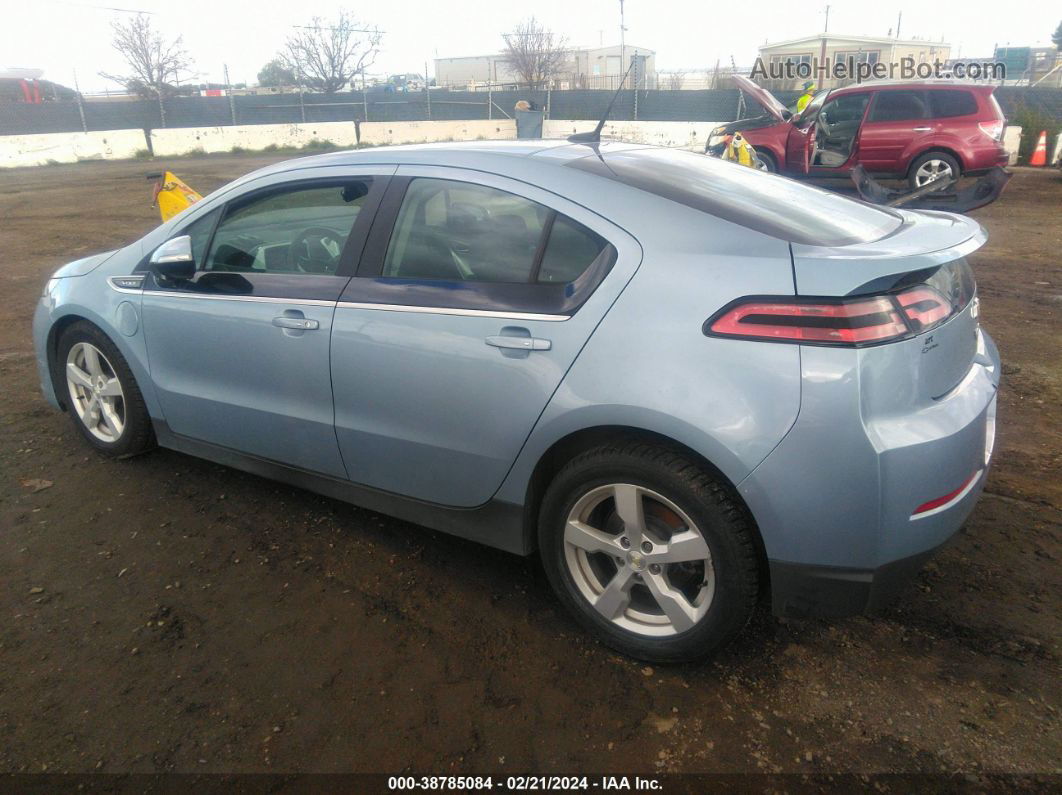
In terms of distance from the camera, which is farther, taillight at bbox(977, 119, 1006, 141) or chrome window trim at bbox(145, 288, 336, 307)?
taillight at bbox(977, 119, 1006, 141)

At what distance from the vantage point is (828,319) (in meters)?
2.15

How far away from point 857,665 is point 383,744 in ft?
4.94

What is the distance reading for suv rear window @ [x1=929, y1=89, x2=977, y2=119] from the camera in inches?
505

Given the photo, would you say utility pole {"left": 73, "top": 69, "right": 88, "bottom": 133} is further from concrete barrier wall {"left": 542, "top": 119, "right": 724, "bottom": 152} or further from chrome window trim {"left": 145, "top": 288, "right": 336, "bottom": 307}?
chrome window trim {"left": 145, "top": 288, "right": 336, "bottom": 307}

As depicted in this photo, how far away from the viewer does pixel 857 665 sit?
259cm

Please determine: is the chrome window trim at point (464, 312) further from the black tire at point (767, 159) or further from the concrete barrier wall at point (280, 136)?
the concrete barrier wall at point (280, 136)

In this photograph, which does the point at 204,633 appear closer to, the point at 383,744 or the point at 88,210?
the point at 383,744

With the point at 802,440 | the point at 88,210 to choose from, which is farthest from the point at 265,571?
the point at 88,210

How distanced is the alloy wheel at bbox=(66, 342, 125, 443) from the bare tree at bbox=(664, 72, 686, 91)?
34.5 metres

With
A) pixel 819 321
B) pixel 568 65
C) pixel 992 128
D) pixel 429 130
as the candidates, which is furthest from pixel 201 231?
pixel 568 65

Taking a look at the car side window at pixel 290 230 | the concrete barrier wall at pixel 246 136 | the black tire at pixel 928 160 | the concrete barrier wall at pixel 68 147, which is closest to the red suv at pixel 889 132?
the black tire at pixel 928 160

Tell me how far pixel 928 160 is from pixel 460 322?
502 inches

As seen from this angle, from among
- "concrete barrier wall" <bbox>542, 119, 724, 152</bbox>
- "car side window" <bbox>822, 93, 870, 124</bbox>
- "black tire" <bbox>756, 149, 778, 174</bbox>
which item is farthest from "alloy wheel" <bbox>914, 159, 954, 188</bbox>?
"concrete barrier wall" <bbox>542, 119, 724, 152</bbox>

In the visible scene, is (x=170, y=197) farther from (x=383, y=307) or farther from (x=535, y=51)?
(x=535, y=51)
